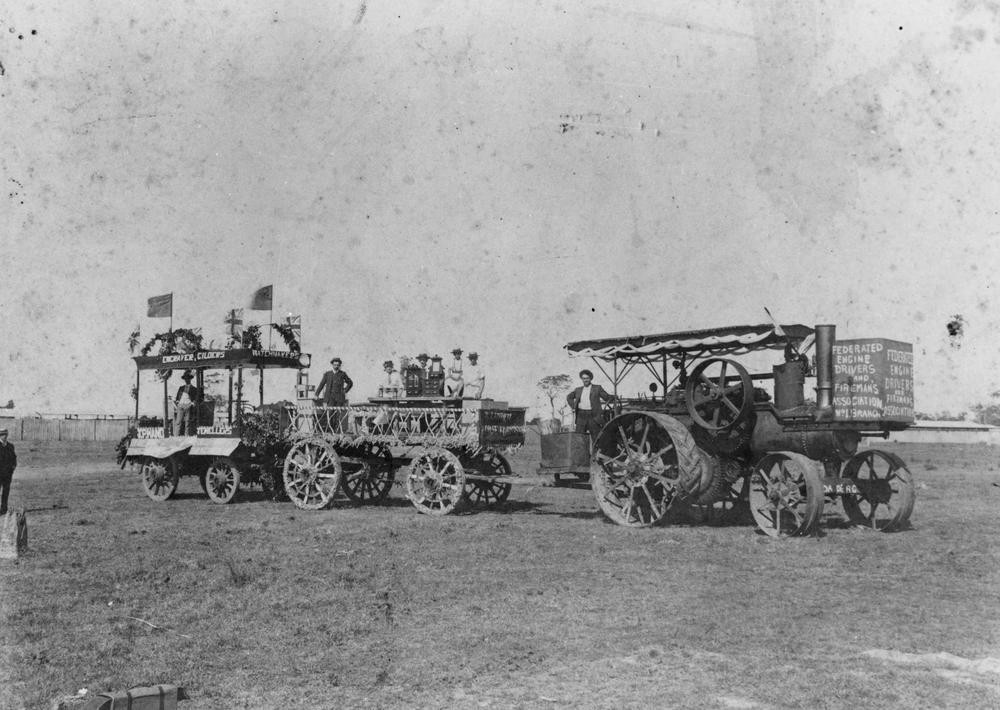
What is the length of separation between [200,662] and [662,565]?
16.8ft

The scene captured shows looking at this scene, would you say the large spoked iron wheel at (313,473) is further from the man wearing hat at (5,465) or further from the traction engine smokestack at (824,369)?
the traction engine smokestack at (824,369)

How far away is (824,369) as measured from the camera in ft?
37.0

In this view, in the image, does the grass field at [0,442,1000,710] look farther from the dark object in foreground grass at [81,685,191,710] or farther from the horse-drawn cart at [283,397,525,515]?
the horse-drawn cart at [283,397,525,515]

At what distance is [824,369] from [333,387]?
8.17 m

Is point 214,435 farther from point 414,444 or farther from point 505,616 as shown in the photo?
point 505,616

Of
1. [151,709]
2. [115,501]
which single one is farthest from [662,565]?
[115,501]

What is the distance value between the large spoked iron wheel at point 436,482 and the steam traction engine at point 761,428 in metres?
2.19

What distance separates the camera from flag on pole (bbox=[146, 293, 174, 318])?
17.2m

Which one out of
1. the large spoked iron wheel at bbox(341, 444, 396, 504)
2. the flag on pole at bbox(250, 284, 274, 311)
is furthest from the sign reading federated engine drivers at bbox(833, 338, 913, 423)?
the flag on pole at bbox(250, 284, 274, 311)

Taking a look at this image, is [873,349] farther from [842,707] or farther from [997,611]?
[842,707]

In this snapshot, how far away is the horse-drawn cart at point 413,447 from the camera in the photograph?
13547 mm

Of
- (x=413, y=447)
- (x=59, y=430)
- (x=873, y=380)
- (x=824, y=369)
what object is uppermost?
(x=824, y=369)

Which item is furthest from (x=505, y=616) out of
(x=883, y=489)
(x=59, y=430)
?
(x=59, y=430)

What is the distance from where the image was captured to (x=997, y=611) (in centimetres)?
725
